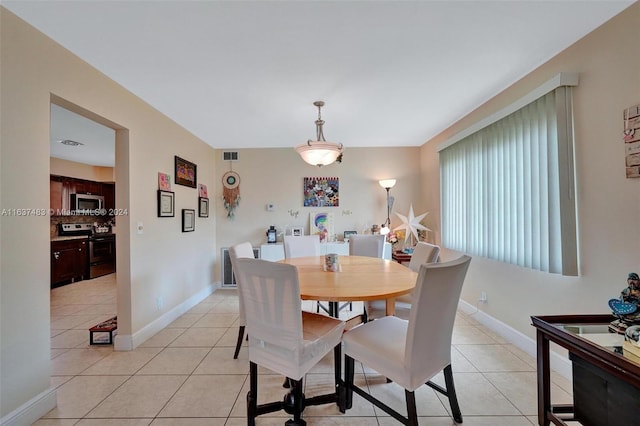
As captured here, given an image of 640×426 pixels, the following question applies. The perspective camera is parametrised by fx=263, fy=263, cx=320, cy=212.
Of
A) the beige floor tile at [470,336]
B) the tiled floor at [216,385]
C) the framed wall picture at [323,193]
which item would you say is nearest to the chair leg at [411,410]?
the tiled floor at [216,385]

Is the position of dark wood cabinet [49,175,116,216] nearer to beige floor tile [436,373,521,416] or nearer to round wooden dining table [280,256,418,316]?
round wooden dining table [280,256,418,316]

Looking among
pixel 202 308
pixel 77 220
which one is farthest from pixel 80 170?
pixel 202 308

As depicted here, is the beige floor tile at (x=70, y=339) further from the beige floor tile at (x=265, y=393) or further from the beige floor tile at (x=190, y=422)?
the beige floor tile at (x=265, y=393)

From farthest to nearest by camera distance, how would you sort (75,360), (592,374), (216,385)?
(75,360) < (216,385) < (592,374)

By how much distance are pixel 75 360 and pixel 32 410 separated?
795 mm

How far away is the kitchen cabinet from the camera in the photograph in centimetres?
456

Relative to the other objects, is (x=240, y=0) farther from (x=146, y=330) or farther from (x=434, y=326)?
(x=146, y=330)

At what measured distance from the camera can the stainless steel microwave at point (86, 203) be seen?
5219 mm

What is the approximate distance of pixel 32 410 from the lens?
5.17 feet

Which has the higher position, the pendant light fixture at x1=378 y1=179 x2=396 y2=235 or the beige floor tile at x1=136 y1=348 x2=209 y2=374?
the pendant light fixture at x1=378 y1=179 x2=396 y2=235

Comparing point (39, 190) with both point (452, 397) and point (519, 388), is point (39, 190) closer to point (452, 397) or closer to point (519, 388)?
point (452, 397)

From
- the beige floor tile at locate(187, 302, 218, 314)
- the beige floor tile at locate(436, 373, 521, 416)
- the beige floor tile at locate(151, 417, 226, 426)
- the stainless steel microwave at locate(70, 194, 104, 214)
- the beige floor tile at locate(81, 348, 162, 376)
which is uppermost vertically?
the stainless steel microwave at locate(70, 194, 104, 214)

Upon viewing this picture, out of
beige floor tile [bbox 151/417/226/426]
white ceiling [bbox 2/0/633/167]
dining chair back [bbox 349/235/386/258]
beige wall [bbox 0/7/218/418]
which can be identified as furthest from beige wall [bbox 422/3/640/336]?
beige wall [bbox 0/7/218/418]

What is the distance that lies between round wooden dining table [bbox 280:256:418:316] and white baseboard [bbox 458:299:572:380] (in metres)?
1.24
